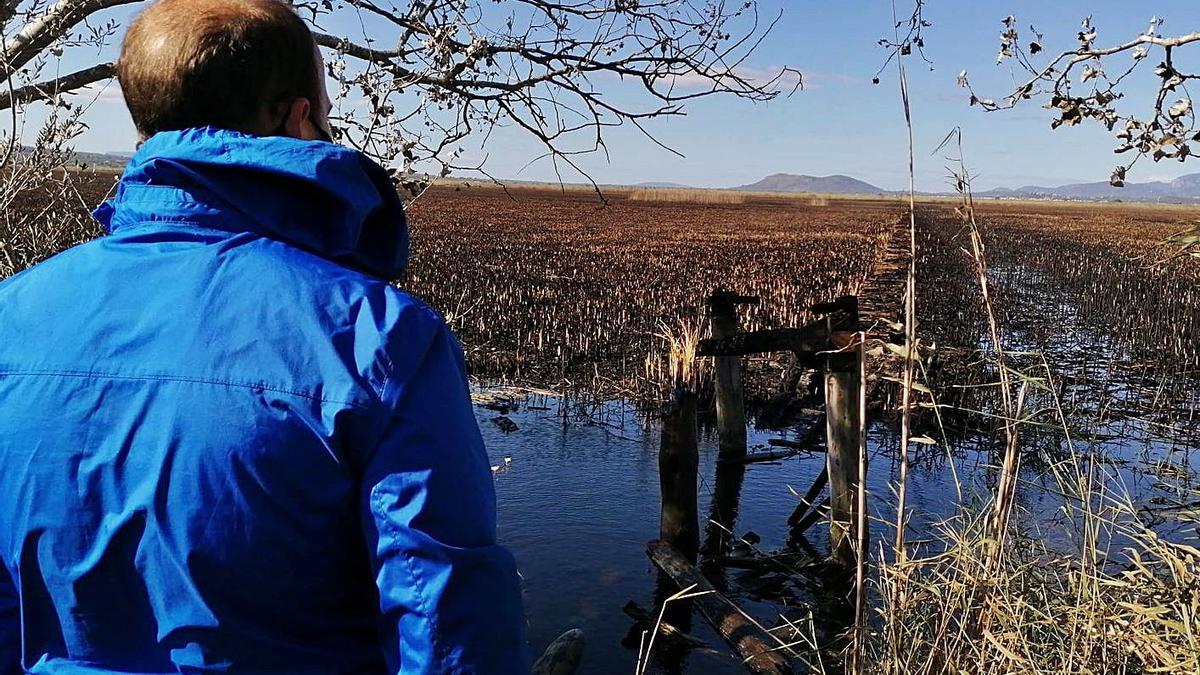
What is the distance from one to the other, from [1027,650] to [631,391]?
8253mm

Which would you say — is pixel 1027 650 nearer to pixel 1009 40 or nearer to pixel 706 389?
pixel 1009 40

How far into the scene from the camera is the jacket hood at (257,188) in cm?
123

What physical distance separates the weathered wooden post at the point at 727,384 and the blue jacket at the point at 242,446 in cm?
747

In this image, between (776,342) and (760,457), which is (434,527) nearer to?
(776,342)

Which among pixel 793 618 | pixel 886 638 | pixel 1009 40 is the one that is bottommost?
pixel 793 618

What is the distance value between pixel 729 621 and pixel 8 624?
3898 mm

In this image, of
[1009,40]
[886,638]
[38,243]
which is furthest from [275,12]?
[38,243]

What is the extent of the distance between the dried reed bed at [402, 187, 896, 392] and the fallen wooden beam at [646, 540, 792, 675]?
1.84m

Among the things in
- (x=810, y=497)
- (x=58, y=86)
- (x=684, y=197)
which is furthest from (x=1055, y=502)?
(x=684, y=197)

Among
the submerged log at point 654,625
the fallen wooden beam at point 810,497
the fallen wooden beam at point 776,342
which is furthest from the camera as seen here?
the fallen wooden beam at point 810,497

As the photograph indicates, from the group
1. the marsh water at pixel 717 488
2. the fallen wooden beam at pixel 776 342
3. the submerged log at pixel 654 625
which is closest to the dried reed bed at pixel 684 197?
the marsh water at pixel 717 488

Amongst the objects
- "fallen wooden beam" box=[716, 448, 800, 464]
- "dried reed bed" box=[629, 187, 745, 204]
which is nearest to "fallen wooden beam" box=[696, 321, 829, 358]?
"fallen wooden beam" box=[716, 448, 800, 464]

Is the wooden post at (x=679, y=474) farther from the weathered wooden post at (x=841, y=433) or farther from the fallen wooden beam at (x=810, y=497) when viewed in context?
the fallen wooden beam at (x=810, y=497)

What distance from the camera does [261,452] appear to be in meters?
1.17
